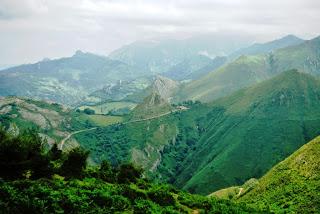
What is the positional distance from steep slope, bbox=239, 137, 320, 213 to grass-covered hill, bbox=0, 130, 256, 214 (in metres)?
19.5

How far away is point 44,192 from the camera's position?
54.8 m

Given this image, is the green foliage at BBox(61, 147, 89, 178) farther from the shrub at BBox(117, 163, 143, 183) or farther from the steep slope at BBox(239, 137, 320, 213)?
the steep slope at BBox(239, 137, 320, 213)

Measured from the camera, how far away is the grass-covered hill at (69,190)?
52000 millimetres

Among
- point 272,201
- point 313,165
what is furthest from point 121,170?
point 313,165

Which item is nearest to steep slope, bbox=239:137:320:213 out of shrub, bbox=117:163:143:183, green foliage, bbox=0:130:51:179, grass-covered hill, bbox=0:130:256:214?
grass-covered hill, bbox=0:130:256:214

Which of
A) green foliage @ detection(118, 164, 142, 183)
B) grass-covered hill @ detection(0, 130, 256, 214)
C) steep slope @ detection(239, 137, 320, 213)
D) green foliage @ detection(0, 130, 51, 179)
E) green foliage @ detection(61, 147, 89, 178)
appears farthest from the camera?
steep slope @ detection(239, 137, 320, 213)

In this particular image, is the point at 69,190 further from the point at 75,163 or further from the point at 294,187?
the point at 294,187

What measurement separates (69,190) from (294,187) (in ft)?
227

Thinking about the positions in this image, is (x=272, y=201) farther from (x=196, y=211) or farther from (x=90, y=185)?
(x=90, y=185)

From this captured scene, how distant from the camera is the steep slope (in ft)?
310

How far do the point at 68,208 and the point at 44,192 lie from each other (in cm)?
393

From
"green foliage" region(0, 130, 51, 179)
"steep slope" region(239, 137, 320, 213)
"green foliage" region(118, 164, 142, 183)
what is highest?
"green foliage" region(0, 130, 51, 179)

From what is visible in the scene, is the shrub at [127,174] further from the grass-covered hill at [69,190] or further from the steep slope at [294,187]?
the steep slope at [294,187]

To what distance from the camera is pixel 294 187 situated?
110 meters
